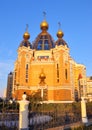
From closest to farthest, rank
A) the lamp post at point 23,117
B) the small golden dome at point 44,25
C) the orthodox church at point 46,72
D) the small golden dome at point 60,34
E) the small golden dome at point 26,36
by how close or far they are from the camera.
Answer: the lamp post at point 23,117 → the orthodox church at point 46,72 → the small golden dome at point 60,34 → the small golden dome at point 26,36 → the small golden dome at point 44,25

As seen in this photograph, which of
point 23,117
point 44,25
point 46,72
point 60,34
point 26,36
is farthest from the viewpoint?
point 44,25

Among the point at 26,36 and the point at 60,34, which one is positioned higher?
the point at 60,34

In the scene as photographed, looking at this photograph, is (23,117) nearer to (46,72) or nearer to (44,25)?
(46,72)

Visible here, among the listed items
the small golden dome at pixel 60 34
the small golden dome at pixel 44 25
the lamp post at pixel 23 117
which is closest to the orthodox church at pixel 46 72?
the small golden dome at pixel 60 34

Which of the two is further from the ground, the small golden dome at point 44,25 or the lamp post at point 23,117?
the small golden dome at point 44,25

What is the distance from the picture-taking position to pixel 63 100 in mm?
32312

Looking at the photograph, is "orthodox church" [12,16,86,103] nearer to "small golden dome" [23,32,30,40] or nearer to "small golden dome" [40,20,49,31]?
"small golden dome" [23,32,30,40]

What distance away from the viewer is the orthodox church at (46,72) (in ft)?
110

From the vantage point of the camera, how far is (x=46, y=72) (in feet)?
117

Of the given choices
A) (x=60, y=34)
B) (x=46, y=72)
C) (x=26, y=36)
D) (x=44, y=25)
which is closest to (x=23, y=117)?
(x=46, y=72)

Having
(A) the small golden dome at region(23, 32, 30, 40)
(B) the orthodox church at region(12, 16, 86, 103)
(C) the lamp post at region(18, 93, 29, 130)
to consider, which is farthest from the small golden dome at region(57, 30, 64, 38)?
(C) the lamp post at region(18, 93, 29, 130)

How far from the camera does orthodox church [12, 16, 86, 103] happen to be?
33406 mm

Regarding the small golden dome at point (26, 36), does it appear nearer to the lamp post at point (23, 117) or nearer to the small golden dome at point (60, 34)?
the small golden dome at point (60, 34)

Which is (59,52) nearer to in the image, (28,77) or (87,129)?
(28,77)
